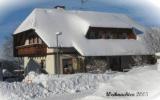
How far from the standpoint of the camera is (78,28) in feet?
121

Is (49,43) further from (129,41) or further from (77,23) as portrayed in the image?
(129,41)

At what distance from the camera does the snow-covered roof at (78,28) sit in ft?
112

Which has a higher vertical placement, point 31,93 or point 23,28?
point 23,28

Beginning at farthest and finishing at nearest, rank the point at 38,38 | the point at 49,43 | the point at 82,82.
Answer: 1. the point at 38,38
2. the point at 49,43
3. the point at 82,82

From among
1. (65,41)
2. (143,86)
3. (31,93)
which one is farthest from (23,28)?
(143,86)

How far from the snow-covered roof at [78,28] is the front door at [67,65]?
1.38m

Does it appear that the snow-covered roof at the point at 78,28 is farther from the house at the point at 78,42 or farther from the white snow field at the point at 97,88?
the white snow field at the point at 97,88

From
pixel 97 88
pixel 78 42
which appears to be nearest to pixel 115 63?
pixel 78 42

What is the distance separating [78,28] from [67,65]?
425 centimetres

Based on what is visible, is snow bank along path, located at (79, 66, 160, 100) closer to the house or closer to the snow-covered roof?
the house

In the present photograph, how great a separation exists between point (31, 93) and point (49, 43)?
1671 cm

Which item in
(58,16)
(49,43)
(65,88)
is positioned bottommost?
(65,88)

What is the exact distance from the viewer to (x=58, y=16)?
3731 cm

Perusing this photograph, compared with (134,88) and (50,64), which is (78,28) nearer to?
(50,64)
